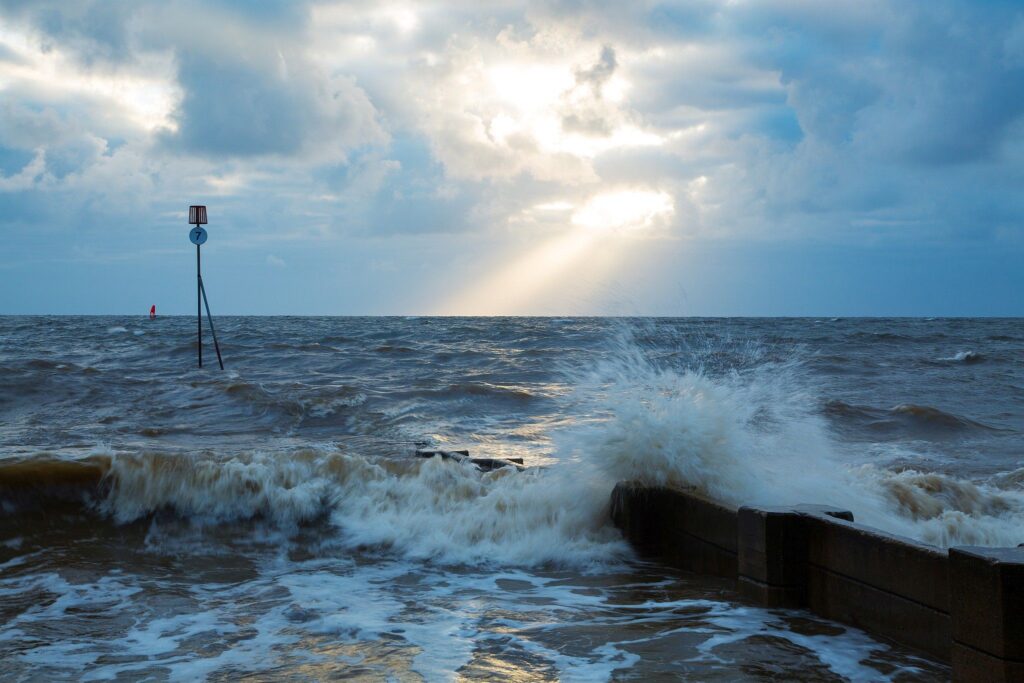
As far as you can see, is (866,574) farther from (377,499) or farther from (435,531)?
(377,499)

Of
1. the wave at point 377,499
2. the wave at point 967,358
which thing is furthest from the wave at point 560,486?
the wave at point 967,358

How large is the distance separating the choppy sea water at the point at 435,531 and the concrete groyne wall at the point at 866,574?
16 centimetres

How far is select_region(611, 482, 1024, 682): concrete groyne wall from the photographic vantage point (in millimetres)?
3445

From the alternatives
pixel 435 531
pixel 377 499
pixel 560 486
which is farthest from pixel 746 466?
pixel 377 499

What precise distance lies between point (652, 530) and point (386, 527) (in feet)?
7.54

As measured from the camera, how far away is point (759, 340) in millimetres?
38000

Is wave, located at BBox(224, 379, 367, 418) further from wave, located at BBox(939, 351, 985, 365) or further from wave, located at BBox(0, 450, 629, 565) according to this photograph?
wave, located at BBox(939, 351, 985, 365)

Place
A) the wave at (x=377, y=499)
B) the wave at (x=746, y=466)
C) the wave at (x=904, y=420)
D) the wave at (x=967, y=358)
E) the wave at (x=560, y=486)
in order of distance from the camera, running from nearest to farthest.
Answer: the wave at (x=746, y=466) < the wave at (x=560, y=486) < the wave at (x=377, y=499) < the wave at (x=904, y=420) < the wave at (x=967, y=358)

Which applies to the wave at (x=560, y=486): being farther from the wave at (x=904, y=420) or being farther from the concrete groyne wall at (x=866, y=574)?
the wave at (x=904, y=420)

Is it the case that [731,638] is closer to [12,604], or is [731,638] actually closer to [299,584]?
[299,584]

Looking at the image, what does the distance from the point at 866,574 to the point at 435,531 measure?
3.62 metres

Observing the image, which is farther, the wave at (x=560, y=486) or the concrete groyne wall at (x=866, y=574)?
the wave at (x=560, y=486)

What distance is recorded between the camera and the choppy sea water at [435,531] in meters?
4.53

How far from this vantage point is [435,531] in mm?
7164
